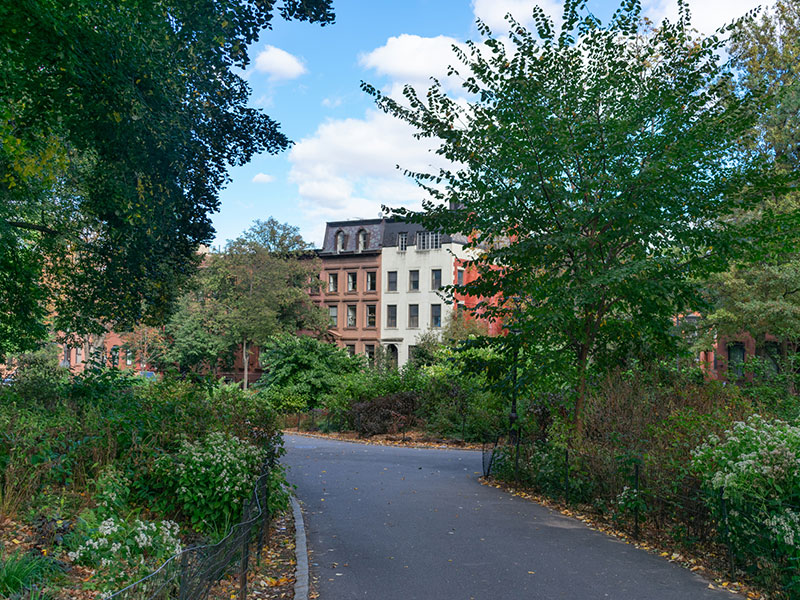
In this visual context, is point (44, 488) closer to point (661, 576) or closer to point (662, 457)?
point (661, 576)

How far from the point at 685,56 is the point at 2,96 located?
1232cm

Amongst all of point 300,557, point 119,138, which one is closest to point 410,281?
point 119,138

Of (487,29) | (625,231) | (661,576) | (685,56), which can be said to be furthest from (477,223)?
(661,576)

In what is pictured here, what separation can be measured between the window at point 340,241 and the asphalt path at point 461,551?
51.6 m

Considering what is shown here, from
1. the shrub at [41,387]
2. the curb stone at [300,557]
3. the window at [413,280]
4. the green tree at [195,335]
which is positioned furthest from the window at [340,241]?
the curb stone at [300,557]

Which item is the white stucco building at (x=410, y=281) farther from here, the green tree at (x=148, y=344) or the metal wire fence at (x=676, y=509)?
the metal wire fence at (x=676, y=509)

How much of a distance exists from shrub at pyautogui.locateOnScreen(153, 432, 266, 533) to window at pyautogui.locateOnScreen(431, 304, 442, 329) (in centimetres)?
5240

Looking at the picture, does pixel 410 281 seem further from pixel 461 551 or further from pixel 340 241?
pixel 461 551

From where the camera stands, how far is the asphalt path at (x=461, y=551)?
8047mm

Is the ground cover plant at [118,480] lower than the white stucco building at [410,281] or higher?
lower

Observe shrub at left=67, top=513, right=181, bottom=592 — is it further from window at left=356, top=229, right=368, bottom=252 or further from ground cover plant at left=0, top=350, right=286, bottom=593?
window at left=356, top=229, right=368, bottom=252

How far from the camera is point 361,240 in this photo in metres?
66.1

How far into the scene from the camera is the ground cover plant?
6.84 m

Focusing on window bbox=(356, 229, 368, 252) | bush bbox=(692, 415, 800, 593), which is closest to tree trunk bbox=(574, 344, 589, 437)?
bush bbox=(692, 415, 800, 593)
